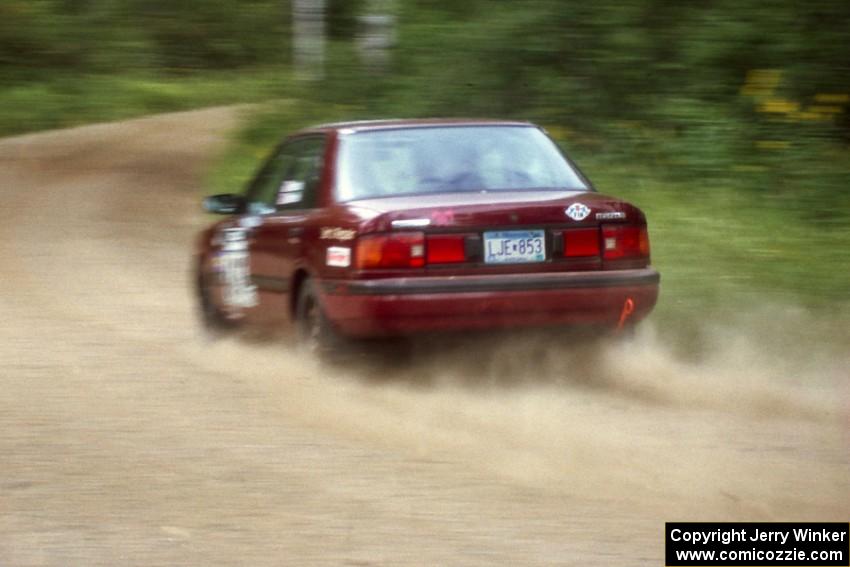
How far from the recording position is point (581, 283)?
7.69 meters

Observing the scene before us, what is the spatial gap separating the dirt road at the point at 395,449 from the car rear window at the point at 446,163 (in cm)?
90

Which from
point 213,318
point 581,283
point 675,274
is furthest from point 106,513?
point 675,274

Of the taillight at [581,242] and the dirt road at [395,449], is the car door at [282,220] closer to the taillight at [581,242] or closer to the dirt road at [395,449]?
the dirt road at [395,449]

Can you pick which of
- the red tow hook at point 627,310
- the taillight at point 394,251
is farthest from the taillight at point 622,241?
the taillight at point 394,251

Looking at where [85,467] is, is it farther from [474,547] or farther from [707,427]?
[707,427]

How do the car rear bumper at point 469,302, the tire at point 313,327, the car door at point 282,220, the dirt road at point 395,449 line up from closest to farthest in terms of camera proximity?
the dirt road at point 395,449 → the car rear bumper at point 469,302 → the tire at point 313,327 → the car door at point 282,220

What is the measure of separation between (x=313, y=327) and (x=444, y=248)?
3.22 ft

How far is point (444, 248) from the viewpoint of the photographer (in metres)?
7.55

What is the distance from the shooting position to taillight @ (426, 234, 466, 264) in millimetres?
7543

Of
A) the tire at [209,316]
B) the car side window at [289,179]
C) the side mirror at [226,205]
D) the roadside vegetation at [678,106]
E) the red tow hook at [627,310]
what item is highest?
the car side window at [289,179]

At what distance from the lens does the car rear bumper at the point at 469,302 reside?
7.49 metres

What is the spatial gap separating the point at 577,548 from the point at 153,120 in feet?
98.3

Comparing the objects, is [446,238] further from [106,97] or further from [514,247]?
[106,97]

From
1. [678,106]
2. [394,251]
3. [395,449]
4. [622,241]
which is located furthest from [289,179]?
[678,106]
